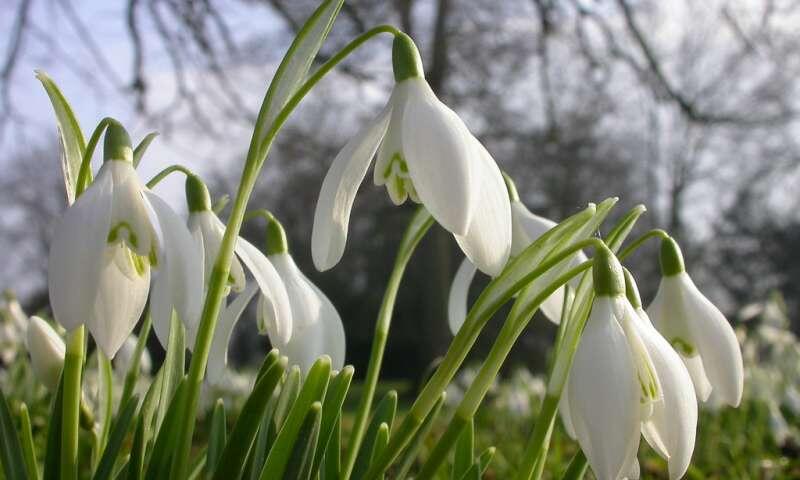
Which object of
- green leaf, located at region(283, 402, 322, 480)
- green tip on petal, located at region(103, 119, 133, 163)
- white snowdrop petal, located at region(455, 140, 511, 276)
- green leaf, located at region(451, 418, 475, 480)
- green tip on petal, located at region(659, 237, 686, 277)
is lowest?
green leaf, located at region(451, 418, 475, 480)

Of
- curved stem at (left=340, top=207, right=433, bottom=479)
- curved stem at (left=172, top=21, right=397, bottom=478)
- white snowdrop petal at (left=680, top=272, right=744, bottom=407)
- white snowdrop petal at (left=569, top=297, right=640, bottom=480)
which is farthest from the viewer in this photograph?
curved stem at (left=340, top=207, right=433, bottom=479)

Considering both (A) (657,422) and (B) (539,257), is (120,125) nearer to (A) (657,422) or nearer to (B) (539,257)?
(B) (539,257)

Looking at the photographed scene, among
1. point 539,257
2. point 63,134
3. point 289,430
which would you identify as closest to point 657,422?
point 539,257

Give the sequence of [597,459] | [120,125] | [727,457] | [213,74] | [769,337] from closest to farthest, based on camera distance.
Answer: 1. [597,459]
2. [120,125]
3. [727,457]
4. [769,337]
5. [213,74]

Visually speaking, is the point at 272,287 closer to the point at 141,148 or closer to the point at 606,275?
the point at 141,148

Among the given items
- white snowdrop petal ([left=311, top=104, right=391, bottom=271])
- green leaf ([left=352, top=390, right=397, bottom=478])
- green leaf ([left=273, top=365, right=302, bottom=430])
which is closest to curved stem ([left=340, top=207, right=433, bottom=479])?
green leaf ([left=352, top=390, right=397, bottom=478])

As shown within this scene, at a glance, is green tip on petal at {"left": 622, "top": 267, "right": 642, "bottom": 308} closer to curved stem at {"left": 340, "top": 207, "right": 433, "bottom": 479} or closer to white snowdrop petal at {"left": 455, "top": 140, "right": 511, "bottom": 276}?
white snowdrop petal at {"left": 455, "top": 140, "right": 511, "bottom": 276}

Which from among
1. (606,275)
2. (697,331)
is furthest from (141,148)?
(697,331)
